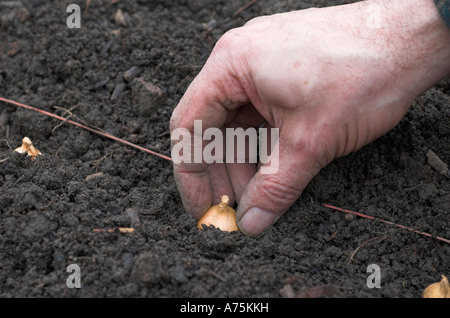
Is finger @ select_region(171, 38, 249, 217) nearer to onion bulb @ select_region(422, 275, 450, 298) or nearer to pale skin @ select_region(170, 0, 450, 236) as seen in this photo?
pale skin @ select_region(170, 0, 450, 236)

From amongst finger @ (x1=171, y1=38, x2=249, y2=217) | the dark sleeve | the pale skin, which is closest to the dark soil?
finger @ (x1=171, y1=38, x2=249, y2=217)

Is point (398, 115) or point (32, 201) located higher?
point (398, 115)

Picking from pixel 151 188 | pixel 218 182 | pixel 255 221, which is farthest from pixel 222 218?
pixel 151 188

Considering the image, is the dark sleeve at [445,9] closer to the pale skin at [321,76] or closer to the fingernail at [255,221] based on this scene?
the pale skin at [321,76]

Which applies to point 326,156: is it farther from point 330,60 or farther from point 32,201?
point 32,201

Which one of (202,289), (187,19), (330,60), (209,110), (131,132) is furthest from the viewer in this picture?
(187,19)

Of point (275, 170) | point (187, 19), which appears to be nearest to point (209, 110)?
point (275, 170)
